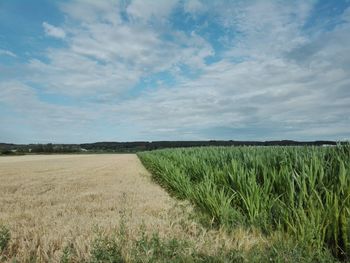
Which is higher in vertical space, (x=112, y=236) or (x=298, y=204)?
A: (x=298, y=204)

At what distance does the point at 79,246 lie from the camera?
4691 mm

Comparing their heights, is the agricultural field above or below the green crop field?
below

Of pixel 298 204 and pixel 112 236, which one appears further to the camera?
pixel 298 204

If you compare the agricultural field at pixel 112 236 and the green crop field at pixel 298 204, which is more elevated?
the green crop field at pixel 298 204

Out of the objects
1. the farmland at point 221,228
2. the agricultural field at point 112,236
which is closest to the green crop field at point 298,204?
the farmland at point 221,228

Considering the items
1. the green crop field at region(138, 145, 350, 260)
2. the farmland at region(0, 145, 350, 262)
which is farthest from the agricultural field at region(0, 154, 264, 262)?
the green crop field at region(138, 145, 350, 260)

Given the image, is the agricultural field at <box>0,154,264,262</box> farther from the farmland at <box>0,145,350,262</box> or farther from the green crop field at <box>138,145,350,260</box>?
the green crop field at <box>138,145,350,260</box>

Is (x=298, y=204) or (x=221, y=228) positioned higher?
(x=298, y=204)

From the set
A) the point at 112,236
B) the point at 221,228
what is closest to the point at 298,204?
the point at 221,228

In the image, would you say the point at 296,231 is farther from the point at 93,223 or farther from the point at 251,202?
the point at 93,223

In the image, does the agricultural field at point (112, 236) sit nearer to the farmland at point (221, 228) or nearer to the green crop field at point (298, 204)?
the farmland at point (221, 228)

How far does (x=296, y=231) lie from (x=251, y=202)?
3.73 ft

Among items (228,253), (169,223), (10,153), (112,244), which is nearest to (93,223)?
(169,223)

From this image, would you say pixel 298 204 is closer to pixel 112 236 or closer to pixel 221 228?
pixel 221 228
